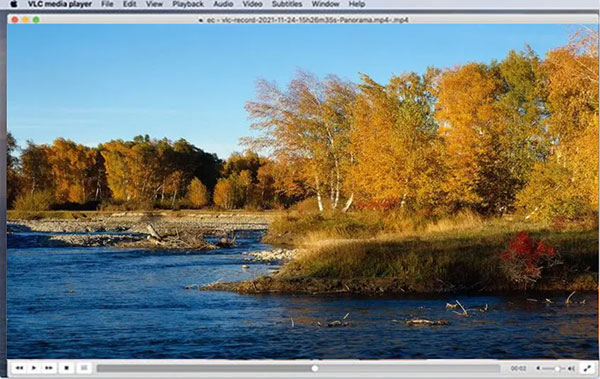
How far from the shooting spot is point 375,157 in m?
25.9

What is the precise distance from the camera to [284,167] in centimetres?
3023

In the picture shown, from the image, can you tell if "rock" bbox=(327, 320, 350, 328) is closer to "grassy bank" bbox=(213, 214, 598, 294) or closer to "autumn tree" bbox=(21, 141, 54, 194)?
"grassy bank" bbox=(213, 214, 598, 294)

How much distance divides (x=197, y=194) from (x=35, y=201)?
8007 millimetres

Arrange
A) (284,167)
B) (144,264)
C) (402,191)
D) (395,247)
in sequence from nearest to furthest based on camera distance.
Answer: (395,247)
(144,264)
(402,191)
(284,167)

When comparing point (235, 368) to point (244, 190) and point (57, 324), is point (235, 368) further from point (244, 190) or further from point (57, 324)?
point (244, 190)

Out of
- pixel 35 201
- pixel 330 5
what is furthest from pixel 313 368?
pixel 35 201

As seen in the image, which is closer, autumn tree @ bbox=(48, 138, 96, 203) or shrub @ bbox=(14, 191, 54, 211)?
autumn tree @ bbox=(48, 138, 96, 203)

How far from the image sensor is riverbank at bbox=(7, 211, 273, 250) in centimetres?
2388

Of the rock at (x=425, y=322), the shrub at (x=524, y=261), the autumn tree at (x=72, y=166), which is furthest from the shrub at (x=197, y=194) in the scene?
the rock at (x=425, y=322)

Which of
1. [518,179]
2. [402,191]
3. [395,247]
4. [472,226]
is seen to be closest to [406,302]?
[395,247]

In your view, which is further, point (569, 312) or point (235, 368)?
point (569, 312)

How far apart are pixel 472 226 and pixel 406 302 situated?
395 inches

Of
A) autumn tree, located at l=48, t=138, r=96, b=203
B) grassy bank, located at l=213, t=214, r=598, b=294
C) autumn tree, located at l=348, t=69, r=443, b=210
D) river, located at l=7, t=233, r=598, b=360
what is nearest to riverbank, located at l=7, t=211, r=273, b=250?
autumn tree, located at l=48, t=138, r=96, b=203

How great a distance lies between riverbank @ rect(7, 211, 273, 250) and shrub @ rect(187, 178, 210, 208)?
531mm
